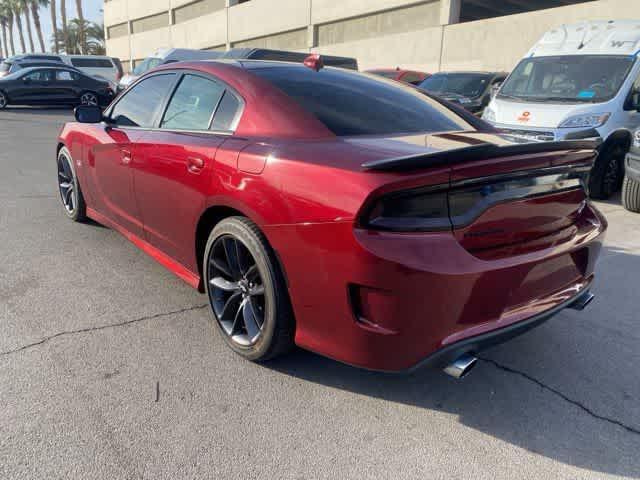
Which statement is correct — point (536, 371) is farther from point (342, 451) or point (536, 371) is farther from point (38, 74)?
point (38, 74)

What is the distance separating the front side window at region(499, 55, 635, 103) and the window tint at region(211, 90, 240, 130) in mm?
5873

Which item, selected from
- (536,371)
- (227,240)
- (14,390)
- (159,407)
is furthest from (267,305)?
(536,371)

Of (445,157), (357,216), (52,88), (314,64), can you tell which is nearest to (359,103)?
(314,64)

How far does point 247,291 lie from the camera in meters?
2.77

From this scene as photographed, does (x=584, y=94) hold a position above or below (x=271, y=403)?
above

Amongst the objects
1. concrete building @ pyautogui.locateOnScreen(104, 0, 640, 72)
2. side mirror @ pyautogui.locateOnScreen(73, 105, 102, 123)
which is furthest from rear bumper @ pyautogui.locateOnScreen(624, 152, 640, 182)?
concrete building @ pyautogui.locateOnScreen(104, 0, 640, 72)

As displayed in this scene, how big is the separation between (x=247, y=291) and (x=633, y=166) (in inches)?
204

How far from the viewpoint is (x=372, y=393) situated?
260 centimetres

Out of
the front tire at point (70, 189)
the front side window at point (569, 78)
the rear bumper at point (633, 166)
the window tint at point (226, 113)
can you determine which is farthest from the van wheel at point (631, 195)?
the front tire at point (70, 189)

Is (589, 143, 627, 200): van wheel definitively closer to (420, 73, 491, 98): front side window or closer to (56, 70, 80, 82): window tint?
(420, 73, 491, 98): front side window

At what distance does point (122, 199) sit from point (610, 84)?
21.8ft

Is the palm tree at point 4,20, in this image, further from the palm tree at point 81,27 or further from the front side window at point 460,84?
the front side window at point 460,84

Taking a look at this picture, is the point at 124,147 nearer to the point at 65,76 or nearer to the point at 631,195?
the point at 631,195

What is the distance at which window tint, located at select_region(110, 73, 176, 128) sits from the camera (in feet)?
12.0
